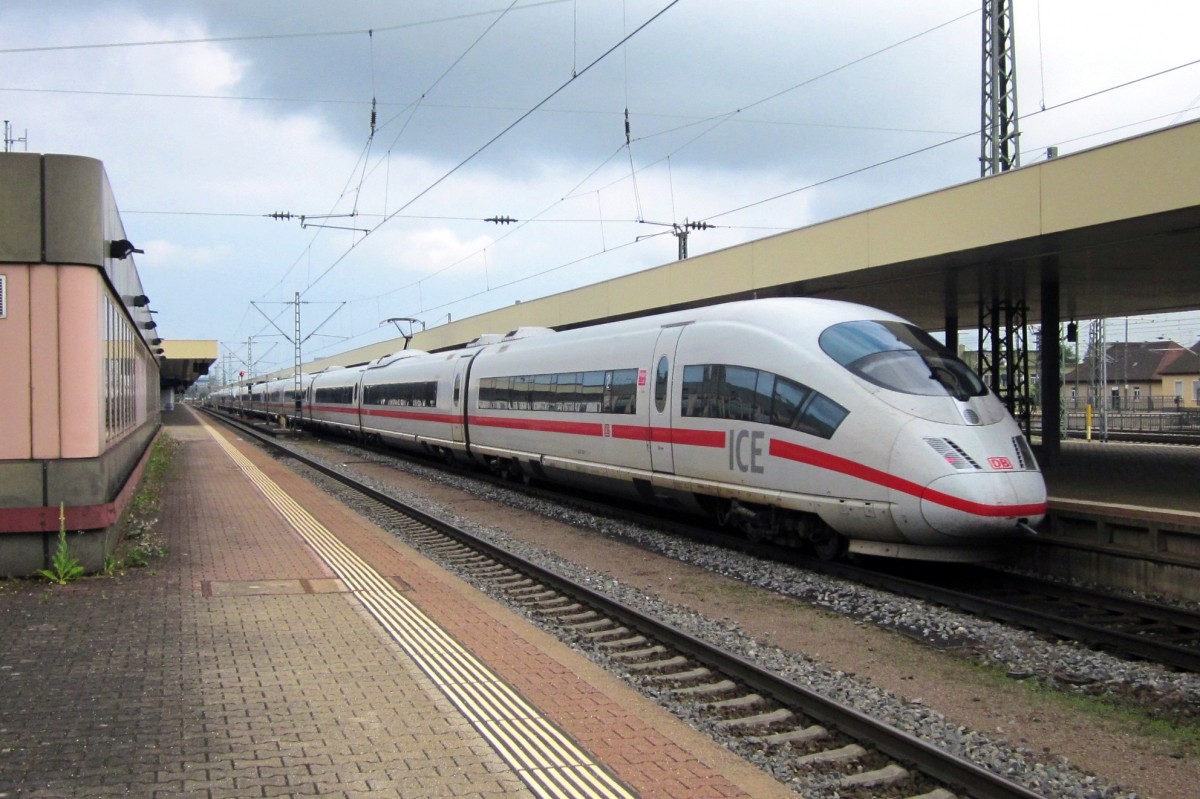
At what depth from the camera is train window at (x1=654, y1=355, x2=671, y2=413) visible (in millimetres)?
12395

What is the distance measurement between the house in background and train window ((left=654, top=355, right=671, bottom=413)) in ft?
174

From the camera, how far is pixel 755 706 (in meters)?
5.80

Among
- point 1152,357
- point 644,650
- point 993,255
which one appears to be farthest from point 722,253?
point 1152,357

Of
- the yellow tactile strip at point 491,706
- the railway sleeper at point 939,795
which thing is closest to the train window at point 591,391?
the yellow tactile strip at point 491,706

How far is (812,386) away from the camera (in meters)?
A: 9.77

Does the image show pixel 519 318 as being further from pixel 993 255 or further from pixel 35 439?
pixel 35 439

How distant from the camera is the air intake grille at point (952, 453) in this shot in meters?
8.56

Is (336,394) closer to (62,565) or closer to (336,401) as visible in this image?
(336,401)

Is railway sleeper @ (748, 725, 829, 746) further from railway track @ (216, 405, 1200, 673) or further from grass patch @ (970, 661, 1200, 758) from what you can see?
railway track @ (216, 405, 1200, 673)

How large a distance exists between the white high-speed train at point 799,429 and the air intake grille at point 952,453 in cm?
2

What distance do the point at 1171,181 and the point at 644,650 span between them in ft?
24.3

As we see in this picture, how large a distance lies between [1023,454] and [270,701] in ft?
23.8

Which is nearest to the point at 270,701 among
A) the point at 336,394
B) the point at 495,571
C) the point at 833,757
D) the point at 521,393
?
the point at 833,757

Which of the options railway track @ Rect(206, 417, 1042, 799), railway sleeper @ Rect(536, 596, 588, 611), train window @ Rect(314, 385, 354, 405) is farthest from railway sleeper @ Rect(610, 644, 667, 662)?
train window @ Rect(314, 385, 354, 405)
